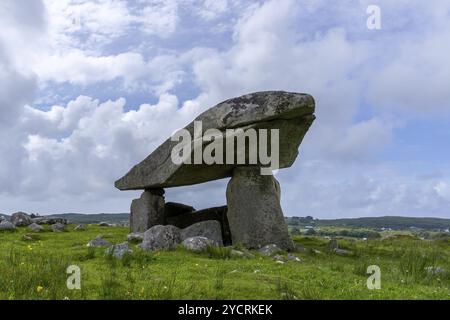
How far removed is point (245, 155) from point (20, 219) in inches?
730

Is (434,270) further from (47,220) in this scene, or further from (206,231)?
(47,220)

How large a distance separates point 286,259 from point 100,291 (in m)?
8.05

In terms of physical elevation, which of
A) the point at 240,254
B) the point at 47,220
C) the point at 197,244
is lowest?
the point at 240,254

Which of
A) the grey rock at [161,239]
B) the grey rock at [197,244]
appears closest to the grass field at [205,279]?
the grey rock at [197,244]

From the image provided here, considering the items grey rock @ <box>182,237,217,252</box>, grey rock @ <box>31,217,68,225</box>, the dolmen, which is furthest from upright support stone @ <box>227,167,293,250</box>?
grey rock @ <box>31,217,68,225</box>

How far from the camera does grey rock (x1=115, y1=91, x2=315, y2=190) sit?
66.5ft

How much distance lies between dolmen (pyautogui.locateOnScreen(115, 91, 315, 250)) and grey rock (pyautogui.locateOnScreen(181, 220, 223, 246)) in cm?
98

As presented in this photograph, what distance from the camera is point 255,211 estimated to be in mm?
21719

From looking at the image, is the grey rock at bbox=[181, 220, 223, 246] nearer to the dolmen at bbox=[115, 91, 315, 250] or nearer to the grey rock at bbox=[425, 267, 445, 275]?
the dolmen at bbox=[115, 91, 315, 250]

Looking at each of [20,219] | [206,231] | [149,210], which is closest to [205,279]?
[206,231]

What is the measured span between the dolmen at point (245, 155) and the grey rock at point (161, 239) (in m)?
3.46

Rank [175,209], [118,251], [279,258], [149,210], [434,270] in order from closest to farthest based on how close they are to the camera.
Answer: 1. [434,270]
2. [118,251]
3. [279,258]
4. [149,210]
5. [175,209]

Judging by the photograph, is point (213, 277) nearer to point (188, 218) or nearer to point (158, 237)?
point (158, 237)
